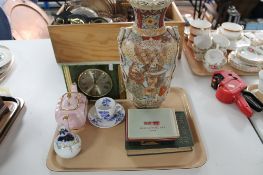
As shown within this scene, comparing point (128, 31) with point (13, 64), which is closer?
point (128, 31)

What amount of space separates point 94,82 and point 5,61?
0.39 meters

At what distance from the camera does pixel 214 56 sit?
0.80m

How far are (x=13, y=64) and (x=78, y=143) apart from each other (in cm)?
50

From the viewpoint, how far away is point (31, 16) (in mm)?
1352

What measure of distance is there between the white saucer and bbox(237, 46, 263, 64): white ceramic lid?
0.45 metres

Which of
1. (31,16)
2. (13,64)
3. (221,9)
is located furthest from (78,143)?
(221,9)

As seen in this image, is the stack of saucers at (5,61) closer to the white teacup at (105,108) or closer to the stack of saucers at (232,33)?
the white teacup at (105,108)

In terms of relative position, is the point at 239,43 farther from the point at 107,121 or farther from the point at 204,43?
the point at 107,121

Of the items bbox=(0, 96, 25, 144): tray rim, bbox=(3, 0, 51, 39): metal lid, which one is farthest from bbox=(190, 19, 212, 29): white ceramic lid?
bbox=(3, 0, 51, 39): metal lid

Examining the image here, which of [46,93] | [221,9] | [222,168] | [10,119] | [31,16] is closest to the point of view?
[222,168]

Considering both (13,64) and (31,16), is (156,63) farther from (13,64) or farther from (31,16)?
(31,16)

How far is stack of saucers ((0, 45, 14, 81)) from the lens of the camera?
819 millimetres

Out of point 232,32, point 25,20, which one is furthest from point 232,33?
point 25,20

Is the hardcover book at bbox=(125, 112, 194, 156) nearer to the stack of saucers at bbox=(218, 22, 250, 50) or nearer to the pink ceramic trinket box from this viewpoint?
the pink ceramic trinket box
